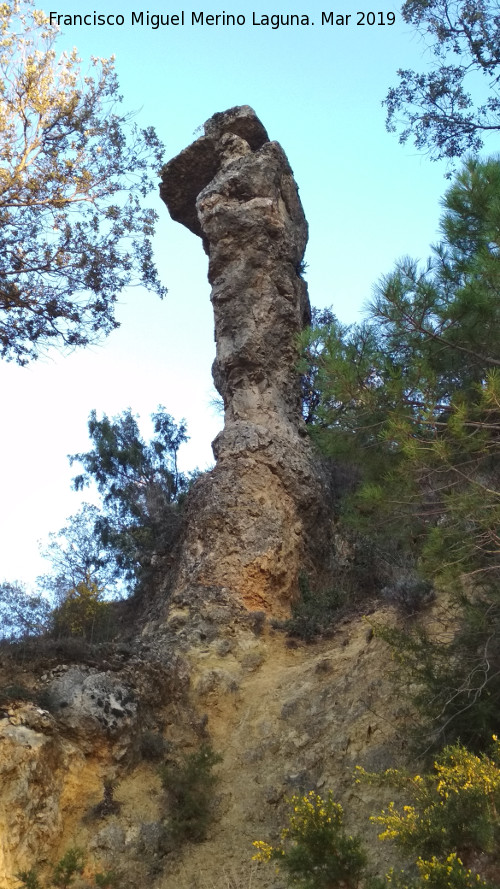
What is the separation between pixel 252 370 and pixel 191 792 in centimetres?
766

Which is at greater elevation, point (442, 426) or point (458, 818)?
point (442, 426)

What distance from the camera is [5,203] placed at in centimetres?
1073

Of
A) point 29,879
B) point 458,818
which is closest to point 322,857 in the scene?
point 458,818

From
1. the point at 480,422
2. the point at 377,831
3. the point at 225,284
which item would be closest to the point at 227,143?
the point at 225,284

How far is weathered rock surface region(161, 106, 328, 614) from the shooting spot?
12531 millimetres

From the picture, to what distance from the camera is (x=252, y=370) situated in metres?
14.4

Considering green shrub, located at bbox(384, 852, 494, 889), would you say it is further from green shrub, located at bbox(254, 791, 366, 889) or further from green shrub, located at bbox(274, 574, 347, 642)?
green shrub, located at bbox(274, 574, 347, 642)

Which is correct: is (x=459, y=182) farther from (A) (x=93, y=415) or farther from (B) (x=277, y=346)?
(A) (x=93, y=415)

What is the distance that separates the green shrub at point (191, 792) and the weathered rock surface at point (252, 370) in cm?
328

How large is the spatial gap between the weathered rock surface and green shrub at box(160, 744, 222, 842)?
3275 millimetres

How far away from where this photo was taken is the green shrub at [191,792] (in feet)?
26.9

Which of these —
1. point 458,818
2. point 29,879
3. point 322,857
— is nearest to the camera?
point 458,818

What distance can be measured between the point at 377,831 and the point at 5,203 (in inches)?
333

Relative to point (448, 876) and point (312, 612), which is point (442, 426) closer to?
point (448, 876)
